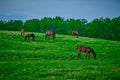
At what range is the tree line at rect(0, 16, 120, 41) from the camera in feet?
384

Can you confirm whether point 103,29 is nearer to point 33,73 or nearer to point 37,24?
point 37,24

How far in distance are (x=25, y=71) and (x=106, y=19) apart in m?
117

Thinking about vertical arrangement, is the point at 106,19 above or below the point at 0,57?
above

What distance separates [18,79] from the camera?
17.1 metres

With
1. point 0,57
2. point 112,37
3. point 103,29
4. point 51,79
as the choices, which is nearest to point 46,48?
point 0,57

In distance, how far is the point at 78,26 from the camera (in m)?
139

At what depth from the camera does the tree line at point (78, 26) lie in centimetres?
11719

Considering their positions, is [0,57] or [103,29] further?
[103,29]

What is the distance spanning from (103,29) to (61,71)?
4127 inches

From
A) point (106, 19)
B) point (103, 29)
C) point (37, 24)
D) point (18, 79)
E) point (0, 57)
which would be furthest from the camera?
point (37, 24)

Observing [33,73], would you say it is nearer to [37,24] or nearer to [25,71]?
[25,71]

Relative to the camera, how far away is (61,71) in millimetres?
20406

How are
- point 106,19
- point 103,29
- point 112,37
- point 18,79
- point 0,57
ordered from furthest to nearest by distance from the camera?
point 106,19, point 103,29, point 112,37, point 0,57, point 18,79

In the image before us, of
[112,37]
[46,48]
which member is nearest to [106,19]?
[112,37]
